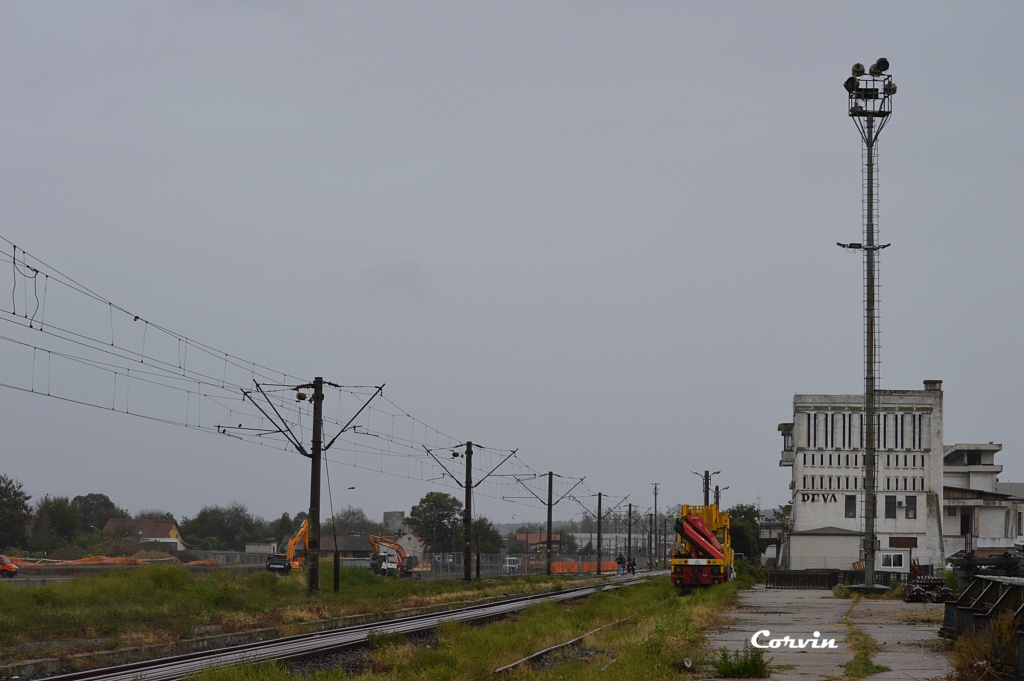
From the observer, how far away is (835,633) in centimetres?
2592

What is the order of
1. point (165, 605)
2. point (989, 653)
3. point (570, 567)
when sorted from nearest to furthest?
point (989, 653), point (165, 605), point (570, 567)

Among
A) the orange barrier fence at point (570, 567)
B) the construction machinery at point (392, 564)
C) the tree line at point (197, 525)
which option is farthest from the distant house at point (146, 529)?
the construction machinery at point (392, 564)

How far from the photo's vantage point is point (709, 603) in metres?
34.1

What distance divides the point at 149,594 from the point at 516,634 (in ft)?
60.3

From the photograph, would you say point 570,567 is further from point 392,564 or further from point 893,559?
point 893,559

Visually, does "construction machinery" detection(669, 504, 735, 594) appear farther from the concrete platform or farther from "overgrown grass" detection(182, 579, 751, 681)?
"overgrown grass" detection(182, 579, 751, 681)

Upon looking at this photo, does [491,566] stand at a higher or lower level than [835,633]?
lower

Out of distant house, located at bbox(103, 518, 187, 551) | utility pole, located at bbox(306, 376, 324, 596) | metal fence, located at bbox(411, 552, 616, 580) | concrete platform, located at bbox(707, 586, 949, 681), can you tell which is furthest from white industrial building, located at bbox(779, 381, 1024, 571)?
distant house, located at bbox(103, 518, 187, 551)

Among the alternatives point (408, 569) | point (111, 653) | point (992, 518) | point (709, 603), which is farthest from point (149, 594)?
point (992, 518)

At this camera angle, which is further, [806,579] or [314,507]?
[806,579]

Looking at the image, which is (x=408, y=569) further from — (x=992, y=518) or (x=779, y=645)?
(x=779, y=645)

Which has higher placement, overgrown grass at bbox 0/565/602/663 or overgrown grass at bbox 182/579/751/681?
overgrown grass at bbox 182/579/751/681

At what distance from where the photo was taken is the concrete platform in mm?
18250

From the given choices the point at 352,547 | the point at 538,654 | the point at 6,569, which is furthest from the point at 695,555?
the point at 352,547
